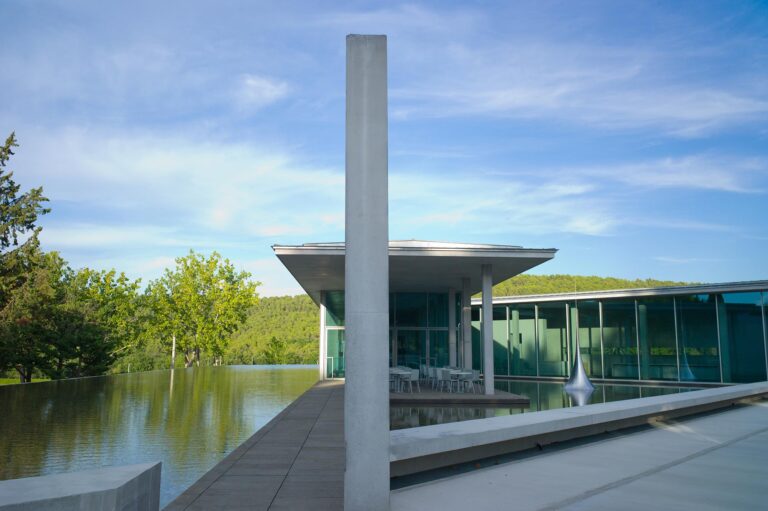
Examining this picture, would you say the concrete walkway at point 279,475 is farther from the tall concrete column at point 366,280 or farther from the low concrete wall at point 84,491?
the low concrete wall at point 84,491

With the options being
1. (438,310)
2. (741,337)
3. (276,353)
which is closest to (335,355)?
(438,310)

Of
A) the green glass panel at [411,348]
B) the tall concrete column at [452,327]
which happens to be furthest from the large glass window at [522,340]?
the green glass panel at [411,348]

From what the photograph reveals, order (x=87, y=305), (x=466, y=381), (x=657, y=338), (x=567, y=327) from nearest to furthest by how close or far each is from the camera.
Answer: (x=466, y=381), (x=657, y=338), (x=567, y=327), (x=87, y=305)

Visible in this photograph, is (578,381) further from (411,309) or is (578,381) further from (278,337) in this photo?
(278,337)

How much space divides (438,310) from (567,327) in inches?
262

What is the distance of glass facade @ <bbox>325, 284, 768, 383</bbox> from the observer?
864 inches

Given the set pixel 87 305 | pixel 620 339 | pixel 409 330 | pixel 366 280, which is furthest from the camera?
pixel 87 305

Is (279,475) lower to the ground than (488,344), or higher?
lower

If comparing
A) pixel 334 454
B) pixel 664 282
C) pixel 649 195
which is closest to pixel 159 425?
pixel 334 454

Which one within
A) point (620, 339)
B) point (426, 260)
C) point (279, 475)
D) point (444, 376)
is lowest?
point (279, 475)

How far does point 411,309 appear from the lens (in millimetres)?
25234

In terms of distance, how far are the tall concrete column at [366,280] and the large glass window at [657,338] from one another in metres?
22.1

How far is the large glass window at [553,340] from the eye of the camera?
88.2ft

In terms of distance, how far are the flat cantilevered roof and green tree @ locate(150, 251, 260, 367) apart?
78.7 ft
